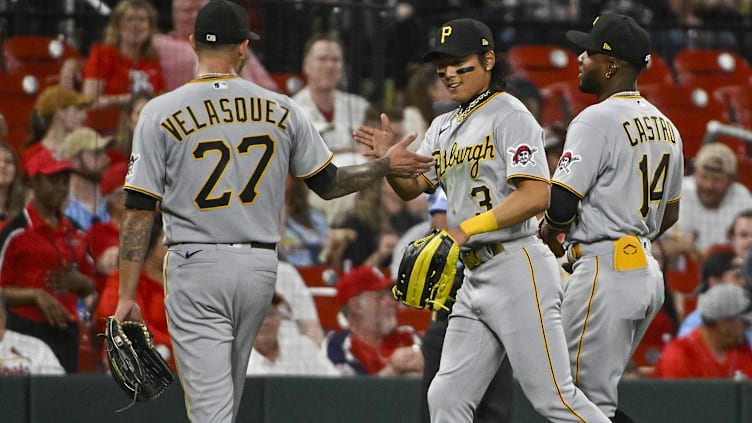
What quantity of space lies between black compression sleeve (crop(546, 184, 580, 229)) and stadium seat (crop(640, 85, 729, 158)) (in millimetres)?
3066

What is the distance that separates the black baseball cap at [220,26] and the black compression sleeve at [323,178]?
1.78 ft

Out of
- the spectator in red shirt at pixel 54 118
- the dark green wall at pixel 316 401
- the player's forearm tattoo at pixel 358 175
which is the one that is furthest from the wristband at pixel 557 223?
the spectator in red shirt at pixel 54 118

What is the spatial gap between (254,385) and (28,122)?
1757 mm

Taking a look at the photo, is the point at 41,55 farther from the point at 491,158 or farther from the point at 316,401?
the point at 491,158

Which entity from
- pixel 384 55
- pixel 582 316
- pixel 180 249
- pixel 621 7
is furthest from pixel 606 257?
pixel 621 7

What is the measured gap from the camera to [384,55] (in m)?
6.58

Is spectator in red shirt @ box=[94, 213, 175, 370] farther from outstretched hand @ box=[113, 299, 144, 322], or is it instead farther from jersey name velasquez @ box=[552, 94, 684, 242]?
jersey name velasquez @ box=[552, 94, 684, 242]

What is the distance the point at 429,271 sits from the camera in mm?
4016

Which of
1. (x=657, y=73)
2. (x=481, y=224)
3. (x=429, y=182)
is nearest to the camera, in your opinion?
(x=481, y=224)

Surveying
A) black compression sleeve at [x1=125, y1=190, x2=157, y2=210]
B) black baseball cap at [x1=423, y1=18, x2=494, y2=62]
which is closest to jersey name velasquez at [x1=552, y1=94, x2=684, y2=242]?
black baseball cap at [x1=423, y1=18, x2=494, y2=62]

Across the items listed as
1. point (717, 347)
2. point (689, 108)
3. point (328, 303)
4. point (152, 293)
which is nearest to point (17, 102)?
point (152, 293)

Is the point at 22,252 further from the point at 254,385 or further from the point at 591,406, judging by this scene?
the point at 591,406

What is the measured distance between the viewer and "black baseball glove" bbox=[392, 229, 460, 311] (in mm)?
3994

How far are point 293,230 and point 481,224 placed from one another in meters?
2.22
